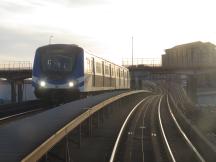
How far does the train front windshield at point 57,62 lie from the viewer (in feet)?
88.3

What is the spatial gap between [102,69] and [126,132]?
11360mm

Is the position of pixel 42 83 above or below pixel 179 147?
above

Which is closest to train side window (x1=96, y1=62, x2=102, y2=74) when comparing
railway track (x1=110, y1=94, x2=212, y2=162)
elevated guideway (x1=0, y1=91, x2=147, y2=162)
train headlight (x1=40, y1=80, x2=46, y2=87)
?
railway track (x1=110, y1=94, x2=212, y2=162)

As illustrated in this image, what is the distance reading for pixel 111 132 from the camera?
24.6 m

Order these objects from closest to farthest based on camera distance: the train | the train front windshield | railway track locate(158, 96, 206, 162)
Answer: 1. railway track locate(158, 96, 206, 162)
2. the train
3. the train front windshield

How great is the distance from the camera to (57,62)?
27.0 metres

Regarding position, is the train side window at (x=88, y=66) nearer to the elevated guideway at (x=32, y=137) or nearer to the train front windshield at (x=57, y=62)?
the train front windshield at (x=57, y=62)

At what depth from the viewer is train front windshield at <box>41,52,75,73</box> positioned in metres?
26.9

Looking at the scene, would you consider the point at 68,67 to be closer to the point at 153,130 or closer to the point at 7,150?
the point at 153,130

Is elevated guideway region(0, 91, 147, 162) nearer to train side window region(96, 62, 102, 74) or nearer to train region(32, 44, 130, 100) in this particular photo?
train region(32, 44, 130, 100)

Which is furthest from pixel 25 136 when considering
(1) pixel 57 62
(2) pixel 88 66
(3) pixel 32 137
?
(2) pixel 88 66

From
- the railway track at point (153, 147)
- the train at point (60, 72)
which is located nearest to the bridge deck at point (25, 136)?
the railway track at point (153, 147)

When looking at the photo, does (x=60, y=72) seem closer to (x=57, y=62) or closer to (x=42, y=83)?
(x=57, y=62)

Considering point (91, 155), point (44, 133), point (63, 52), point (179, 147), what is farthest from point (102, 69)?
point (44, 133)
